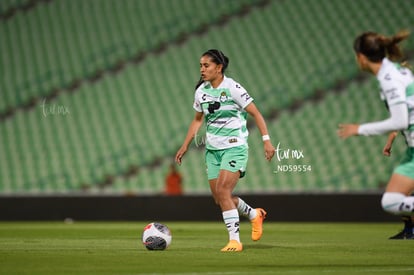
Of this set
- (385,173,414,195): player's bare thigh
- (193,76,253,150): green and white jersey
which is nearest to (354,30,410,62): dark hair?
(385,173,414,195): player's bare thigh

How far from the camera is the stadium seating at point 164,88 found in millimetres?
22406

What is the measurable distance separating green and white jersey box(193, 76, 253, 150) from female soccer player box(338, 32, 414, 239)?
258cm

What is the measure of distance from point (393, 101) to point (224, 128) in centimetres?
309

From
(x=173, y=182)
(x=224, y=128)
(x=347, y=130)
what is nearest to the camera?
(x=347, y=130)

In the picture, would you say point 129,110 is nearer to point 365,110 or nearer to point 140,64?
point 140,64

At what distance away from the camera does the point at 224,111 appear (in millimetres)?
10336

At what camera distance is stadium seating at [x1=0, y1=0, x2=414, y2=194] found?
22.4 meters

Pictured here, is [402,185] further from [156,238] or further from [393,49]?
[156,238]

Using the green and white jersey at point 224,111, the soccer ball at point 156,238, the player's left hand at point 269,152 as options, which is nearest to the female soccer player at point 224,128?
the green and white jersey at point 224,111

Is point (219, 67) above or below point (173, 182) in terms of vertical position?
above

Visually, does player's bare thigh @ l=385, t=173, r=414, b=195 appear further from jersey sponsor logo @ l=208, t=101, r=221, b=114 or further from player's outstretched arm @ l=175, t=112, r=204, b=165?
player's outstretched arm @ l=175, t=112, r=204, b=165

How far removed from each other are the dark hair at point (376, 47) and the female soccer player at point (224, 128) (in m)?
2.43

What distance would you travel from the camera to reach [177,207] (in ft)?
66.5

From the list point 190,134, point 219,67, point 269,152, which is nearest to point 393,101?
point 269,152
